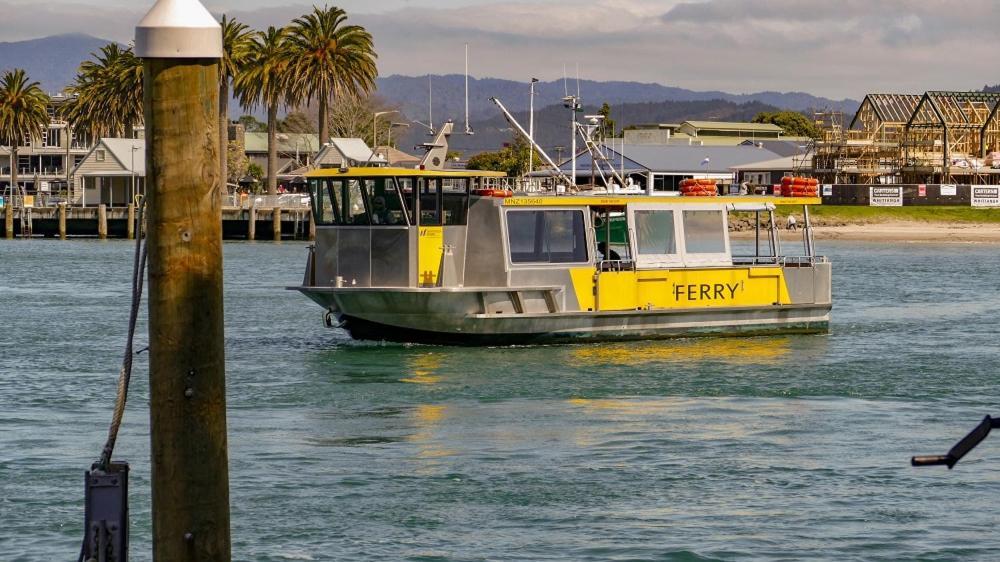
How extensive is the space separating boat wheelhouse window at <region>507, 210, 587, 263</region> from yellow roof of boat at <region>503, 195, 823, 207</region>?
0.66 ft

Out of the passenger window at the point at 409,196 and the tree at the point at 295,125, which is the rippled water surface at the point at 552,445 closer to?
the passenger window at the point at 409,196

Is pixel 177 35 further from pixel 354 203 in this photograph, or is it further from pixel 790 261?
pixel 790 261

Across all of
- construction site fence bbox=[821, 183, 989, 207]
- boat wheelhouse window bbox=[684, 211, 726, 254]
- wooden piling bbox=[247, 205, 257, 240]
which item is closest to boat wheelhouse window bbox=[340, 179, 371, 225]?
boat wheelhouse window bbox=[684, 211, 726, 254]

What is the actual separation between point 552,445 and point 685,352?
9740 millimetres

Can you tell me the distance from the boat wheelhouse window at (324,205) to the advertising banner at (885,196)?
69085 mm

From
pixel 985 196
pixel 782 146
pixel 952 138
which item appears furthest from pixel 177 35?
pixel 782 146

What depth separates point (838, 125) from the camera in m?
115

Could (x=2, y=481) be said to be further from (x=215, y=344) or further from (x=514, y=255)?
(x=514, y=255)

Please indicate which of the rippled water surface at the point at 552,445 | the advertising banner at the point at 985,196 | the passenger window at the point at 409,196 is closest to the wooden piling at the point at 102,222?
the rippled water surface at the point at 552,445

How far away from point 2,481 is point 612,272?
14.2 m

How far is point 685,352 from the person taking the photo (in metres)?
27.7

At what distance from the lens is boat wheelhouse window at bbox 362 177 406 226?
1030 inches

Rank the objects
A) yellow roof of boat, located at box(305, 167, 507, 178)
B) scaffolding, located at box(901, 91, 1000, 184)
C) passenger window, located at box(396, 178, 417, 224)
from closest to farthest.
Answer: yellow roof of boat, located at box(305, 167, 507, 178), passenger window, located at box(396, 178, 417, 224), scaffolding, located at box(901, 91, 1000, 184)

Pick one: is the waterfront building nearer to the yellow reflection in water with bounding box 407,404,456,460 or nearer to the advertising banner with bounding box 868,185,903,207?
the advertising banner with bounding box 868,185,903,207
